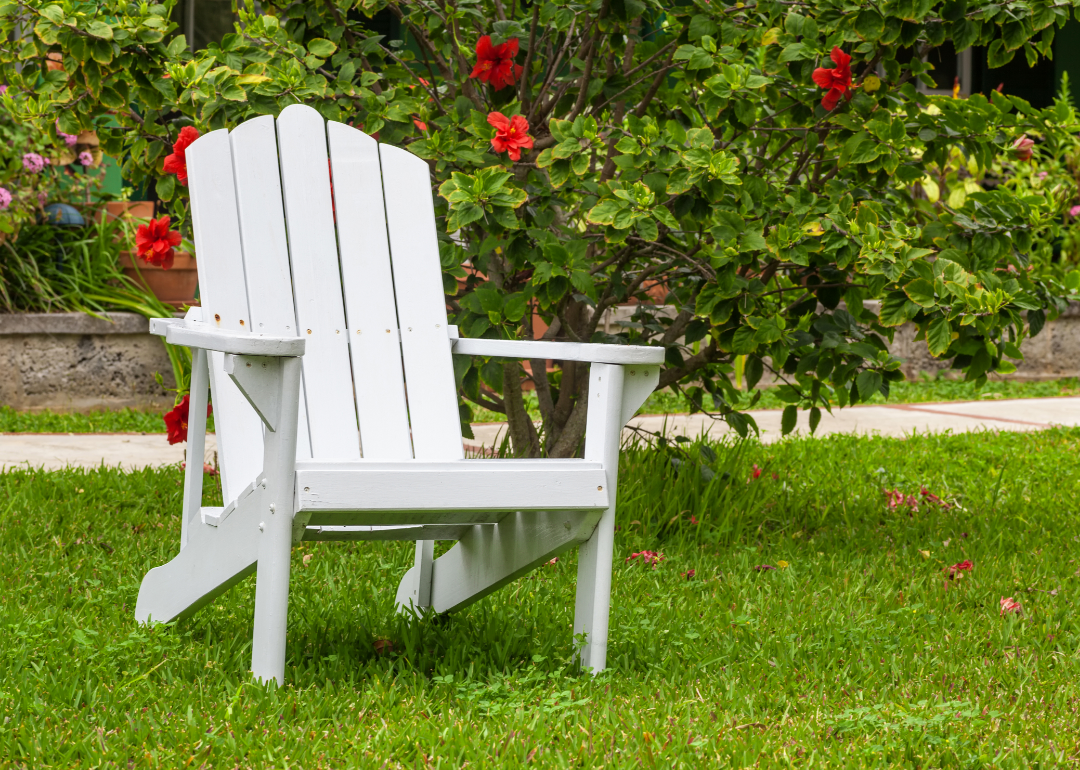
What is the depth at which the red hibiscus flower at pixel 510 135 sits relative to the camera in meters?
2.64

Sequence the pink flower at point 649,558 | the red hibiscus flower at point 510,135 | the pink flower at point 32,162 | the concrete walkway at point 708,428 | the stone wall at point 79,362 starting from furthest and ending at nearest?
the pink flower at point 32,162, the stone wall at point 79,362, the concrete walkway at point 708,428, the pink flower at point 649,558, the red hibiscus flower at point 510,135

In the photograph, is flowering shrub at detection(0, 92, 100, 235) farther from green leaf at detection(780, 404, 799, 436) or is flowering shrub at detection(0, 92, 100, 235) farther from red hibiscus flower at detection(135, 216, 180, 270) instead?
green leaf at detection(780, 404, 799, 436)

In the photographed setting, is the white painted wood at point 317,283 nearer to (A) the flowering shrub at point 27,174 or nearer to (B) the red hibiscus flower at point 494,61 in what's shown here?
(B) the red hibiscus flower at point 494,61

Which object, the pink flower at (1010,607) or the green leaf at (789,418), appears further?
the green leaf at (789,418)

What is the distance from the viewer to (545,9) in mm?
2877

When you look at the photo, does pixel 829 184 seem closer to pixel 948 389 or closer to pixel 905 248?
pixel 905 248

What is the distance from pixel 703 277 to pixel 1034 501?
5.28 feet

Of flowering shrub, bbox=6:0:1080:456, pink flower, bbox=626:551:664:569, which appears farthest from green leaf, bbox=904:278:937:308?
pink flower, bbox=626:551:664:569

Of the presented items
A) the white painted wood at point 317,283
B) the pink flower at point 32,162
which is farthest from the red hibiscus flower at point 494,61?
the pink flower at point 32,162

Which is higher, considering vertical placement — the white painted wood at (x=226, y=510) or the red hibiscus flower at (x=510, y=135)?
the red hibiscus flower at (x=510, y=135)

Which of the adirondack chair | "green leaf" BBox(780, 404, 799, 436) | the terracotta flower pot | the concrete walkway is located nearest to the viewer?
the adirondack chair

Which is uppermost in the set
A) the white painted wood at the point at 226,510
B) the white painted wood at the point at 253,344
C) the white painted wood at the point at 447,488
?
the white painted wood at the point at 253,344

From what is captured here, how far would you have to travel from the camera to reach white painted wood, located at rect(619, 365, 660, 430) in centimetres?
218

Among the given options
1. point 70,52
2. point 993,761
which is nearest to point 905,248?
point 993,761
